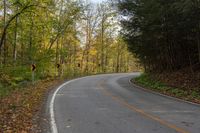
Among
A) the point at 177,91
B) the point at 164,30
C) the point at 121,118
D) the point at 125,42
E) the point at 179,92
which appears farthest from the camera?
the point at 125,42

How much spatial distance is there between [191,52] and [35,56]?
14625 millimetres

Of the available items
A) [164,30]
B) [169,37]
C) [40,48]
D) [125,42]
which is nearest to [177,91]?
[164,30]

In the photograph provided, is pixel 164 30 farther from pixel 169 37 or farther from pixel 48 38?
pixel 48 38

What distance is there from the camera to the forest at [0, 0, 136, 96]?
926 inches

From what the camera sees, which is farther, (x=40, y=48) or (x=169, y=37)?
(x=40, y=48)

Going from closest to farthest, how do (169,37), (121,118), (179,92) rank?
1. (121,118)
2. (179,92)
3. (169,37)

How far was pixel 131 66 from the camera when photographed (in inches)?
3324

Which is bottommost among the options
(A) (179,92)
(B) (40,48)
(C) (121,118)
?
(C) (121,118)

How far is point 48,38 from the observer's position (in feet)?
113

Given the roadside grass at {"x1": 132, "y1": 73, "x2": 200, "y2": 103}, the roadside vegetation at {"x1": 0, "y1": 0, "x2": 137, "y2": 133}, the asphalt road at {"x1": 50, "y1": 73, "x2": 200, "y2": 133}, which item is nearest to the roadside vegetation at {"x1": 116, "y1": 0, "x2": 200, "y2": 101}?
the roadside grass at {"x1": 132, "y1": 73, "x2": 200, "y2": 103}

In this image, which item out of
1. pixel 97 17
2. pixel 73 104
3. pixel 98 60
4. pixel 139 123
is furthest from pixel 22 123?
pixel 98 60

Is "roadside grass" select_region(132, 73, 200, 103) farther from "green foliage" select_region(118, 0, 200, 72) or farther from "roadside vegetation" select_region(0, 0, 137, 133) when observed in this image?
"roadside vegetation" select_region(0, 0, 137, 133)

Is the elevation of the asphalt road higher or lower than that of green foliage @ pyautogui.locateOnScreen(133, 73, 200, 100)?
lower

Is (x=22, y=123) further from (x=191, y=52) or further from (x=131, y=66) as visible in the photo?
(x=131, y=66)
